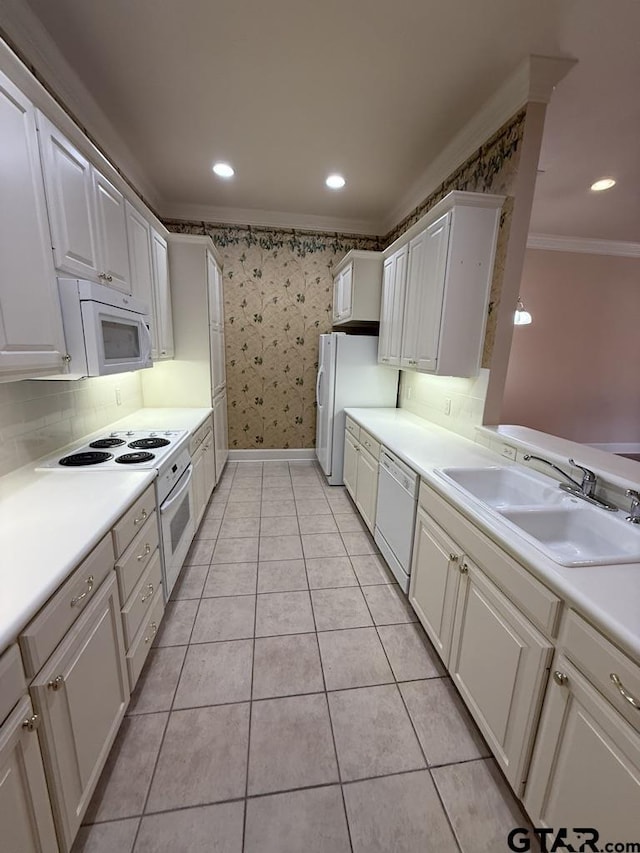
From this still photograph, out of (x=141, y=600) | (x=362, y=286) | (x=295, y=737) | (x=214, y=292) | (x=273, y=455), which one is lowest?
(x=295, y=737)

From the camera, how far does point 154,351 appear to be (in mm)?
2615

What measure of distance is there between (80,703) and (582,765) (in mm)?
1388

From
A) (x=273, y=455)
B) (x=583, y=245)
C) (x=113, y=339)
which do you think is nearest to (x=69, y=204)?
(x=113, y=339)

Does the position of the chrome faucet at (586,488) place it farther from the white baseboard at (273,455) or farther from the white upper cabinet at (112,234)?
the white baseboard at (273,455)

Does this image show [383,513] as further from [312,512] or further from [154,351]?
[154,351]

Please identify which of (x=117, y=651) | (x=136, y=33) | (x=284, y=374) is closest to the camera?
(x=117, y=651)

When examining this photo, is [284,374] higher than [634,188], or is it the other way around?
[634,188]

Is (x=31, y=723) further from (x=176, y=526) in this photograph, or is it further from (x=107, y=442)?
(x=107, y=442)

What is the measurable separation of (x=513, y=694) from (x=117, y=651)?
1392mm

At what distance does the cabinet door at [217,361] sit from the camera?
10.9 ft

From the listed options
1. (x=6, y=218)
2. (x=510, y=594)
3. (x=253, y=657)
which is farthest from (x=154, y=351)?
(x=510, y=594)

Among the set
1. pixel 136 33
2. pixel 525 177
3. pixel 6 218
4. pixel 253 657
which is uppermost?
pixel 136 33

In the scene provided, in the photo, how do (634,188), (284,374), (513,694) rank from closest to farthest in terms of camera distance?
1. (513,694)
2. (634,188)
3. (284,374)

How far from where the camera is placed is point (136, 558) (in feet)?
4.91
